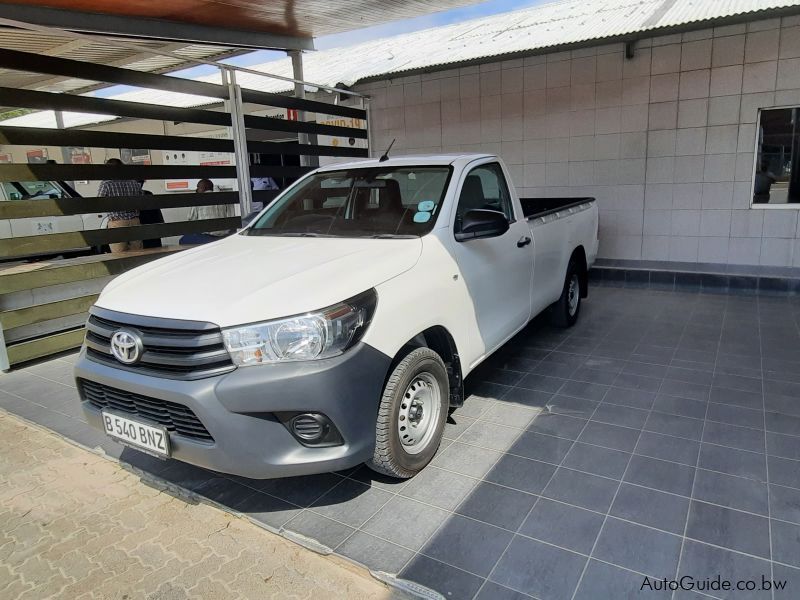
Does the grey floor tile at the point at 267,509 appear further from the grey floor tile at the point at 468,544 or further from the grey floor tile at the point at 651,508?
the grey floor tile at the point at 651,508

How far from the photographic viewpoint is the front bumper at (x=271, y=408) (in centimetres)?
249

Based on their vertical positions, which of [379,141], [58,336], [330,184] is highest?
[379,141]

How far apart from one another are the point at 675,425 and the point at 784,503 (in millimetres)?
937

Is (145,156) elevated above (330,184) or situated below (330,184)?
above

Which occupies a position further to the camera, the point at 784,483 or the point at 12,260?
the point at 12,260

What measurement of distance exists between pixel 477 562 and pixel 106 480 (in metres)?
2.31

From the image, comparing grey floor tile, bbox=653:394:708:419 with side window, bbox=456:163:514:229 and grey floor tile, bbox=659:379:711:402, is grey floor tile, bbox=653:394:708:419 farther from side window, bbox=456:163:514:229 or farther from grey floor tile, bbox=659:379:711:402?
side window, bbox=456:163:514:229

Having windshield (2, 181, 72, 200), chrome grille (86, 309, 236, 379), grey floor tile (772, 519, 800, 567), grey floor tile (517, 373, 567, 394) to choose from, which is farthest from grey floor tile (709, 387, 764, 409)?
windshield (2, 181, 72, 200)

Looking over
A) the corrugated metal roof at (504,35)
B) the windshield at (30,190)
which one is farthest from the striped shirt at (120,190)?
A: the corrugated metal roof at (504,35)

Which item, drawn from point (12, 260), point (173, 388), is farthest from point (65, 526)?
point (12, 260)

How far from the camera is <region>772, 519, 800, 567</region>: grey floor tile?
2.45 meters

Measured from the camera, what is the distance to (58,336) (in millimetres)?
5660

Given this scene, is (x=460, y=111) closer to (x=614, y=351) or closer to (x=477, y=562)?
(x=614, y=351)

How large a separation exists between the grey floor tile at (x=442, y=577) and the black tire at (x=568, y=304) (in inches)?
146
